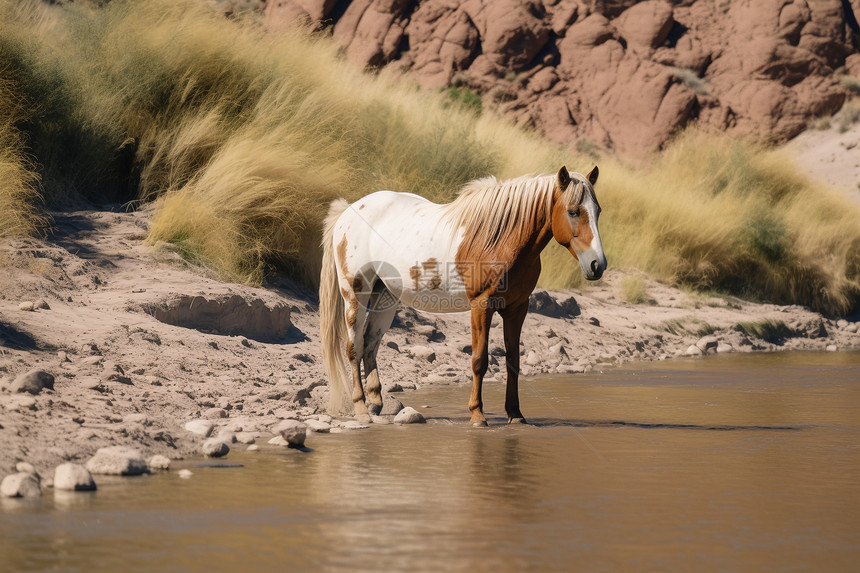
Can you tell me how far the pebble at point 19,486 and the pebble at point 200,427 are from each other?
1525 millimetres

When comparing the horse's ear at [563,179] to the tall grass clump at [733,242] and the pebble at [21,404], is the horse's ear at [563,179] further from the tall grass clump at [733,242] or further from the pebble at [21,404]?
the tall grass clump at [733,242]

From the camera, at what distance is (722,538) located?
404 cm

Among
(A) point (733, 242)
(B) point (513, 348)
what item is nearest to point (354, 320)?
(B) point (513, 348)

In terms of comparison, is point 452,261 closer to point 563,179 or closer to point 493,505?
point 563,179

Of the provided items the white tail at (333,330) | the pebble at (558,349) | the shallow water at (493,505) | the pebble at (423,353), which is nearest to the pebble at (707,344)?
the pebble at (558,349)

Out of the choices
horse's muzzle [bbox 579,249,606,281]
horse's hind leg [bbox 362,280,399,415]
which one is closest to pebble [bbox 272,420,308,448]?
horse's hind leg [bbox 362,280,399,415]

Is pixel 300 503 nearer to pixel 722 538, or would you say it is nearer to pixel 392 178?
pixel 722 538

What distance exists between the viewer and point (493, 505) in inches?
181

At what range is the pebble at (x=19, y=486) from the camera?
454cm

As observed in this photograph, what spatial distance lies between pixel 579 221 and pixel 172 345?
3.52 m

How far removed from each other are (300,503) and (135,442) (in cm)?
147

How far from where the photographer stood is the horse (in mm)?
6910

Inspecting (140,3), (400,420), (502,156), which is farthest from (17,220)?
(502,156)

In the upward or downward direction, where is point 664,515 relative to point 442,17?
downward
